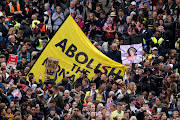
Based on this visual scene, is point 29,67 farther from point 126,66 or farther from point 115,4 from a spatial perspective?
point 115,4

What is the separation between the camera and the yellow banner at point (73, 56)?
27219 mm

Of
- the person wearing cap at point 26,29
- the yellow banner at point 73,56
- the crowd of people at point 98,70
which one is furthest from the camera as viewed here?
the person wearing cap at point 26,29

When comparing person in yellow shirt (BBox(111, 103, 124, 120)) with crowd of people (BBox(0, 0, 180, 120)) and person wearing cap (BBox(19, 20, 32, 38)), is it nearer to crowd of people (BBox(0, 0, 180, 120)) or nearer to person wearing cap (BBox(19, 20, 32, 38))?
crowd of people (BBox(0, 0, 180, 120))

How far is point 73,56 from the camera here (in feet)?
90.4

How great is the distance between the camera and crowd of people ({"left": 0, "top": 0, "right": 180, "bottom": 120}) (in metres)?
24.2

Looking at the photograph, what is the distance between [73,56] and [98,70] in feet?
3.51

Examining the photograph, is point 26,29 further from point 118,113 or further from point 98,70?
point 118,113

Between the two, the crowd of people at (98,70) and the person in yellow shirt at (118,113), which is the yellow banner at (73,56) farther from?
the person in yellow shirt at (118,113)

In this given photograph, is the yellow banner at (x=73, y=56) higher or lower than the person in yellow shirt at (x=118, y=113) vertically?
higher

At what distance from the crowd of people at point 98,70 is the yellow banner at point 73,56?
0.32 m

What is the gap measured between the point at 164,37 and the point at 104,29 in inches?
92.1

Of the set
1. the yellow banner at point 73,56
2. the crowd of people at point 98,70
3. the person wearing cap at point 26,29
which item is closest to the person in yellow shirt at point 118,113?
the crowd of people at point 98,70

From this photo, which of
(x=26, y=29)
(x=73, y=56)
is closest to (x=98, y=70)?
(x=73, y=56)

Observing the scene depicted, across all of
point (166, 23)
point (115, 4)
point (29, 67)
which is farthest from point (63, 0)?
point (29, 67)
